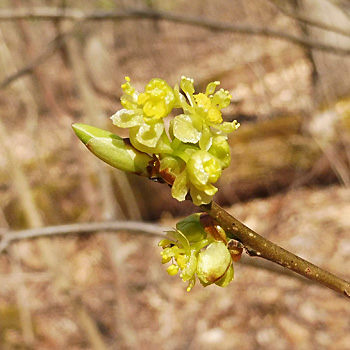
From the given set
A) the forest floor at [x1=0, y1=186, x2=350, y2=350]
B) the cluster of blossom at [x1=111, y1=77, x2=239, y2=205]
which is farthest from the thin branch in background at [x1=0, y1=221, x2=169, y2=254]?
the forest floor at [x1=0, y1=186, x2=350, y2=350]

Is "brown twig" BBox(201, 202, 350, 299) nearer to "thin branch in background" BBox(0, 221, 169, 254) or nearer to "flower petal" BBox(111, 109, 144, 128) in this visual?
"flower petal" BBox(111, 109, 144, 128)

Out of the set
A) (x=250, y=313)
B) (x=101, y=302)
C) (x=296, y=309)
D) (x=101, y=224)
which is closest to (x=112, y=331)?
(x=101, y=302)

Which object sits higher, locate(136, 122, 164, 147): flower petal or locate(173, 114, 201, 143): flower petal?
locate(136, 122, 164, 147): flower petal

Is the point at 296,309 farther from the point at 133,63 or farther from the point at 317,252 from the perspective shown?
the point at 133,63

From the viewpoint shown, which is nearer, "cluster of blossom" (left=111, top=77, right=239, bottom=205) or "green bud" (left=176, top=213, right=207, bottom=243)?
"cluster of blossom" (left=111, top=77, right=239, bottom=205)

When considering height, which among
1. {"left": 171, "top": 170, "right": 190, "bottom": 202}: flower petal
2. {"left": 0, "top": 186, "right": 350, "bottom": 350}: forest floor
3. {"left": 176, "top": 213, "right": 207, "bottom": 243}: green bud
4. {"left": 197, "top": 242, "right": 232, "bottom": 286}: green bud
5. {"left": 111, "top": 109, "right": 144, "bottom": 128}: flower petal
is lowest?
{"left": 0, "top": 186, "right": 350, "bottom": 350}: forest floor

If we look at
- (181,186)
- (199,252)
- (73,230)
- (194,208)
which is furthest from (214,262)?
(194,208)

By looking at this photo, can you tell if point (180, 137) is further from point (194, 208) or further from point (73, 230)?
point (194, 208)
